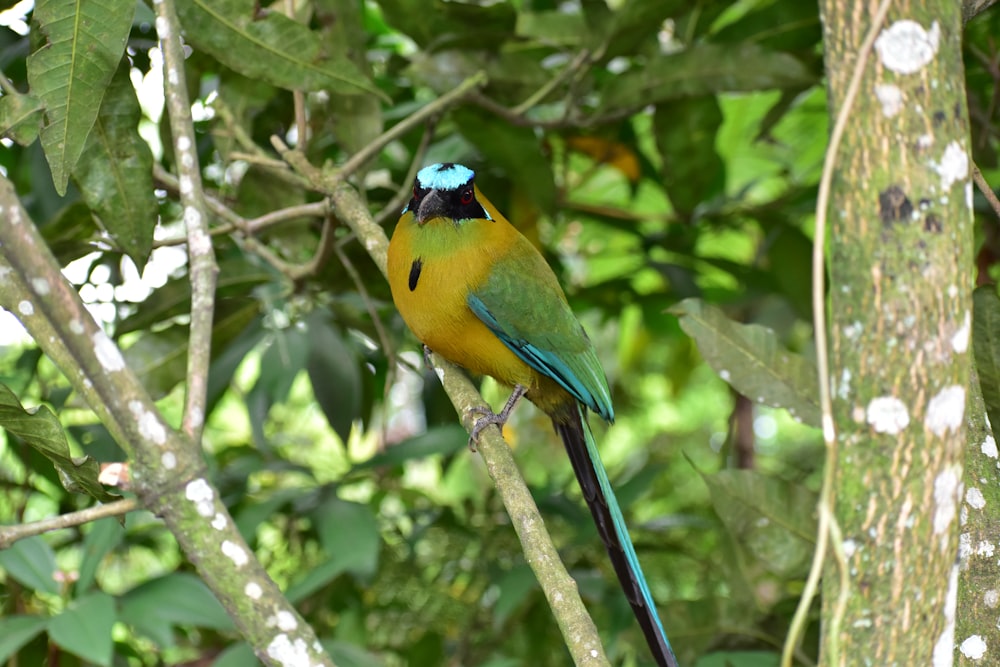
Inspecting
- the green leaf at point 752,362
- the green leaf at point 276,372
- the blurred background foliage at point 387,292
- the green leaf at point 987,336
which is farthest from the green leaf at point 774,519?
the green leaf at point 276,372

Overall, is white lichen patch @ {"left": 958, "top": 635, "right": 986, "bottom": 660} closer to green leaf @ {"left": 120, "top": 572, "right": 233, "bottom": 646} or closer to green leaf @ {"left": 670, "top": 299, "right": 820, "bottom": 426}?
green leaf @ {"left": 670, "top": 299, "right": 820, "bottom": 426}

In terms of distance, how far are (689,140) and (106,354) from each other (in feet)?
6.53

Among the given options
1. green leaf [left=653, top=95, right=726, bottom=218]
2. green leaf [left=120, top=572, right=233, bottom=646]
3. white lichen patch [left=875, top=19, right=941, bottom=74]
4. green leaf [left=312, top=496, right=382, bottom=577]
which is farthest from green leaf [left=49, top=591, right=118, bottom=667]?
green leaf [left=653, top=95, right=726, bottom=218]

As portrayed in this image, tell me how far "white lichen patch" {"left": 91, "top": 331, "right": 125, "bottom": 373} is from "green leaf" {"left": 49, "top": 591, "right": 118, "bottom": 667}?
2.82ft

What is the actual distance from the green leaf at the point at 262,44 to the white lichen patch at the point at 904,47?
1.24m

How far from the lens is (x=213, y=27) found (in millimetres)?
1960

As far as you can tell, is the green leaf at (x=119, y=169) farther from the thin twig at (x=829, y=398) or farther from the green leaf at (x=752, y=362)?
the thin twig at (x=829, y=398)

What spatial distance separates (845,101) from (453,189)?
1.48 meters

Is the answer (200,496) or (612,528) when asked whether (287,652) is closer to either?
(200,496)

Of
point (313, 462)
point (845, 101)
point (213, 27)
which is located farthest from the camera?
point (313, 462)

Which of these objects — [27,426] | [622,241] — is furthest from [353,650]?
[622,241]

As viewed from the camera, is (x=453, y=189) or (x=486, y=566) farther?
(x=486, y=566)

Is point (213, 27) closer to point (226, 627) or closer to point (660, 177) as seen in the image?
point (226, 627)

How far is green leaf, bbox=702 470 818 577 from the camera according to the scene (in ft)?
6.49
